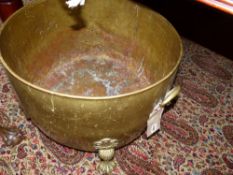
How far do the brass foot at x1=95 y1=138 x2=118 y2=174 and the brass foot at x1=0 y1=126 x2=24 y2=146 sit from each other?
0.28 m

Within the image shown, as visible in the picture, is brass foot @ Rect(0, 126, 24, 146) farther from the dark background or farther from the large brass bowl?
the dark background

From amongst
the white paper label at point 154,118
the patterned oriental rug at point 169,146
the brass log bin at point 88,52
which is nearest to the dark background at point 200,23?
the patterned oriental rug at point 169,146

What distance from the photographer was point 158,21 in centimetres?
91

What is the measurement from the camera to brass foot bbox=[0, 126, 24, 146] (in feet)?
3.18

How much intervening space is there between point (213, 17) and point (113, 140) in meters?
0.99

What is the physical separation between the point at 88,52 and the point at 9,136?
43 centimetres

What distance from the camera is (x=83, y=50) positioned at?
1.17 metres

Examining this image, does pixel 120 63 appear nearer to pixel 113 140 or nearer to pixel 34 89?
pixel 113 140

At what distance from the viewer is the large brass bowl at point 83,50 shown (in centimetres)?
65

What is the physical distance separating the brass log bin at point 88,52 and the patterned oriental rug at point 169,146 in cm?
13

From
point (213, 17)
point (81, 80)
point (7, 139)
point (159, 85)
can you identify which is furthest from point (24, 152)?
point (213, 17)

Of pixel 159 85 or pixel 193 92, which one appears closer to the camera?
pixel 159 85

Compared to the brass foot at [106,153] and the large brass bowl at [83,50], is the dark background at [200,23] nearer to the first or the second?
the large brass bowl at [83,50]

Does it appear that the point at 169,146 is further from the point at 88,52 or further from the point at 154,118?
the point at 88,52
